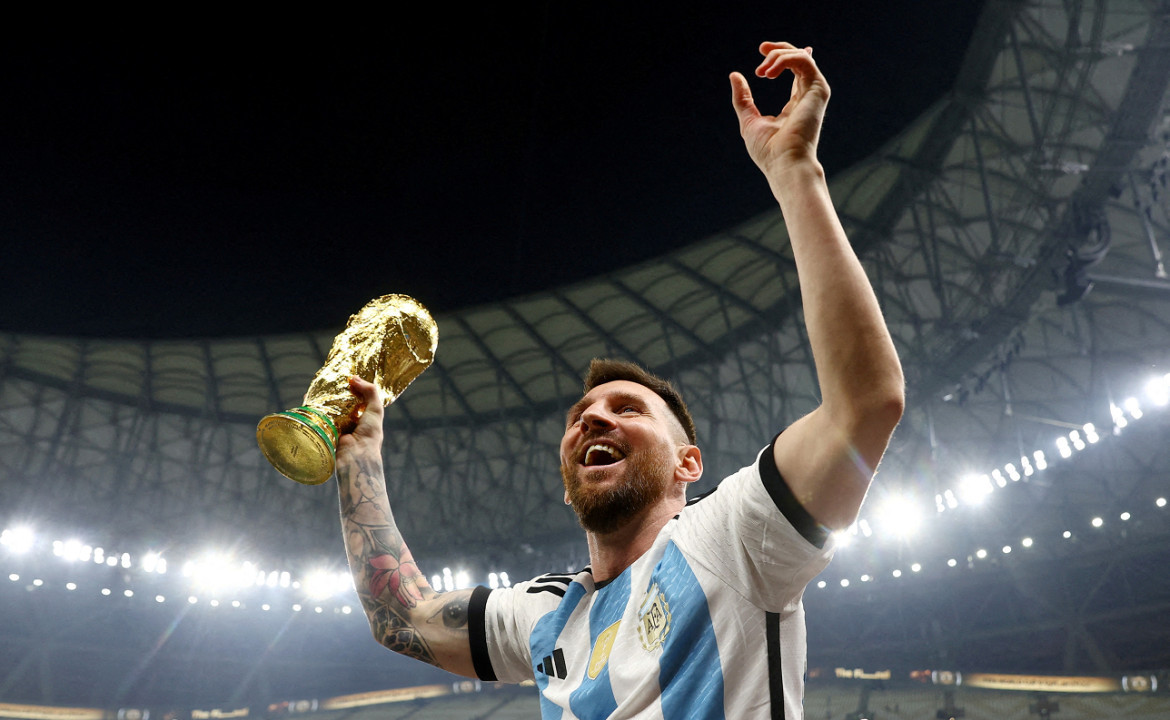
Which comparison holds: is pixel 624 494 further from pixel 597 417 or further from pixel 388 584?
pixel 388 584

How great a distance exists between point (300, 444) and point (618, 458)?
983 mm

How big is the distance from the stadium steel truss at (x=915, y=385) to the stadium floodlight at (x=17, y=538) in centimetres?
81

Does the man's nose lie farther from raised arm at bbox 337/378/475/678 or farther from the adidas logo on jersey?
raised arm at bbox 337/378/475/678

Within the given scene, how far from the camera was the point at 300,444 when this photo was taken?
2109mm

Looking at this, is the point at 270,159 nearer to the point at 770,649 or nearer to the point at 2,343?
the point at 770,649

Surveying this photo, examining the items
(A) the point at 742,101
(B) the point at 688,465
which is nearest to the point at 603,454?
(B) the point at 688,465

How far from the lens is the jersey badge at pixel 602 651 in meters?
1.52

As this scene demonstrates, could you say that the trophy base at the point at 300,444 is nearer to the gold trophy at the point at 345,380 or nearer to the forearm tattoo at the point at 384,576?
the gold trophy at the point at 345,380

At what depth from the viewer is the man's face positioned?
5.53 ft

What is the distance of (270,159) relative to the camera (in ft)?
20.4

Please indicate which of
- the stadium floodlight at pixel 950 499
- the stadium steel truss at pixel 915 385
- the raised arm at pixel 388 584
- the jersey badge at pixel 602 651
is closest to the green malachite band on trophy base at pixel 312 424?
the raised arm at pixel 388 584

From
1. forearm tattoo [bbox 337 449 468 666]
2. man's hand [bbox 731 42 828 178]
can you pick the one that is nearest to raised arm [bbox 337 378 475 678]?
forearm tattoo [bbox 337 449 468 666]

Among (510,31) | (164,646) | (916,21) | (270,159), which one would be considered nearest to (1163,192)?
(916,21)

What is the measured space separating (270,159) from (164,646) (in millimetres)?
28017
